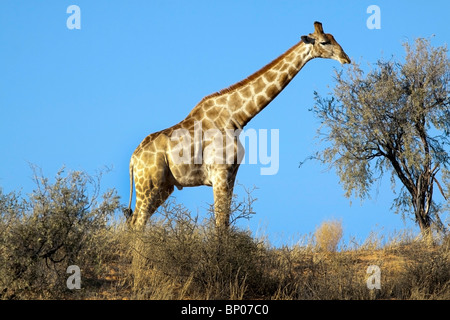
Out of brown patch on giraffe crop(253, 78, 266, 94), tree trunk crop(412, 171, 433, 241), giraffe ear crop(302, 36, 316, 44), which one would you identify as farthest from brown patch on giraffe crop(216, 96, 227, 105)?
tree trunk crop(412, 171, 433, 241)

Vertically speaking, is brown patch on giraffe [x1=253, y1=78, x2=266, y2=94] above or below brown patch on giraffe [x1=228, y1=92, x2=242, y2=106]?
above

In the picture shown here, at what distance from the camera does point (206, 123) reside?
12.9 meters

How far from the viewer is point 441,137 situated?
1773 cm

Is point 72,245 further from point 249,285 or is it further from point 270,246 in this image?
point 270,246

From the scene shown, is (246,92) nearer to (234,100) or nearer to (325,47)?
(234,100)

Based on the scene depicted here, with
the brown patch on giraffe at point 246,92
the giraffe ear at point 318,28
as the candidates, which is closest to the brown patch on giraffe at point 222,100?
the brown patch on giraffe at point 246,92

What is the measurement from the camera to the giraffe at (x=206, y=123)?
1271cm

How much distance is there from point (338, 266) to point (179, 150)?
13.4 feet

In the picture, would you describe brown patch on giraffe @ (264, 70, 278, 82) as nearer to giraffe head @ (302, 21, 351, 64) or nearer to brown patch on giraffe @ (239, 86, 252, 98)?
brown patch on giraffe @ (239, 86, 252, 98)

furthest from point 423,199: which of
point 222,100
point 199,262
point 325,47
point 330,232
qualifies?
point 199,262

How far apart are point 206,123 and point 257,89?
1.37m

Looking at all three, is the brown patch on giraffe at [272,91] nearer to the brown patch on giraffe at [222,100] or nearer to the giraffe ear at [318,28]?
the brown patch on giraffe at [222,100]

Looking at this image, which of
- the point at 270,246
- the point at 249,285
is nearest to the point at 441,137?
the point at 270,246

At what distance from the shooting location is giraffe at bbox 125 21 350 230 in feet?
41.7
